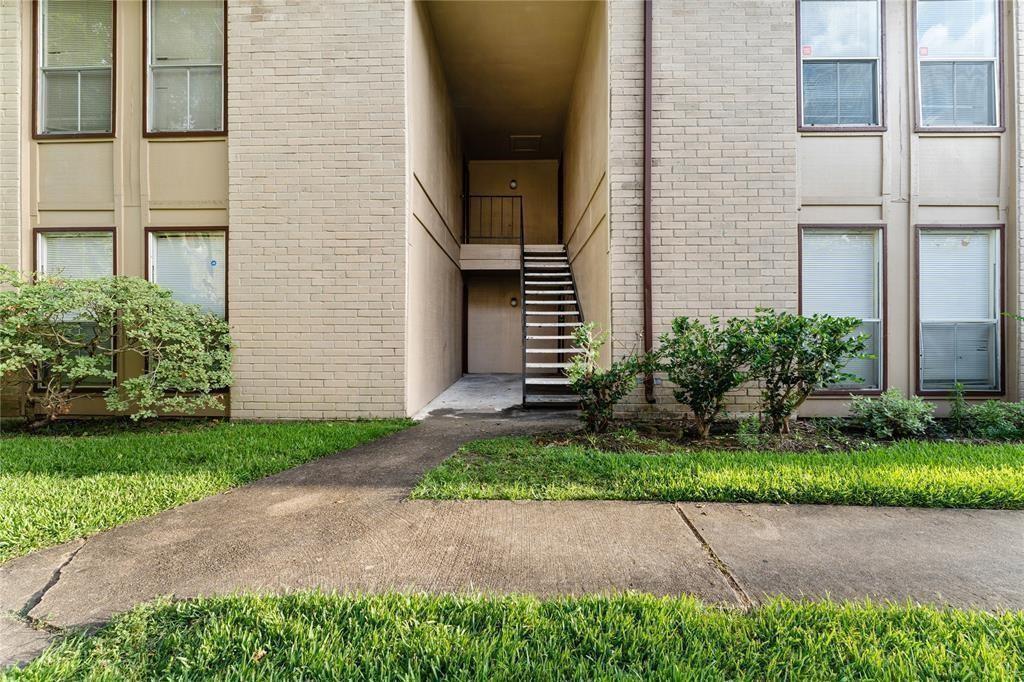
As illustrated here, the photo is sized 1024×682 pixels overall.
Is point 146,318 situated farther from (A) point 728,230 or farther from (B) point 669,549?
(A) point 728,230

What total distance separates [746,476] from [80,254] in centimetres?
848

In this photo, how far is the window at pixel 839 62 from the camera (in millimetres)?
5758

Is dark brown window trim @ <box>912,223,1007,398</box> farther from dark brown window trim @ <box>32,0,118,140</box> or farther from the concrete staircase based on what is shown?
dark brown window trim @ <box>32,0,118,140</box>

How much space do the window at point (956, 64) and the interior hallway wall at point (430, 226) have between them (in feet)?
22.1

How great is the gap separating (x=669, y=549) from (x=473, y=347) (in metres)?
10.4

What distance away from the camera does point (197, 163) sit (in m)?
5.96

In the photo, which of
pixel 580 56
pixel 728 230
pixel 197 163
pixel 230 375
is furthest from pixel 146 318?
pixel 580 56

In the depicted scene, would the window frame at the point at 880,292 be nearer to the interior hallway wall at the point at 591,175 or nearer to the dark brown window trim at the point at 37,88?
the interior hallway wall at the point at 591,175

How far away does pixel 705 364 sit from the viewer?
15.4 ft

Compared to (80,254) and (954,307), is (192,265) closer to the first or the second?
(80,254)

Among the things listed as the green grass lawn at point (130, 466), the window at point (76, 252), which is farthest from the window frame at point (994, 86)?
the window at point (76, 252)

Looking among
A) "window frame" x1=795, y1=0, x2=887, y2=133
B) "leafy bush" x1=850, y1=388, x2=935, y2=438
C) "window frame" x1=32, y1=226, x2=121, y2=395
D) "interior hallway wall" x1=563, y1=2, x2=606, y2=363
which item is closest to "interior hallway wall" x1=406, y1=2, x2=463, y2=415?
"interior hallway wall" x1=563, y1=2, x2=606, y2=363

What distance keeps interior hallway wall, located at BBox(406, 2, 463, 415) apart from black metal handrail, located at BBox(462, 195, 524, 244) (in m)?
2.20

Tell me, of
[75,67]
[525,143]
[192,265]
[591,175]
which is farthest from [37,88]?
[525,143]
